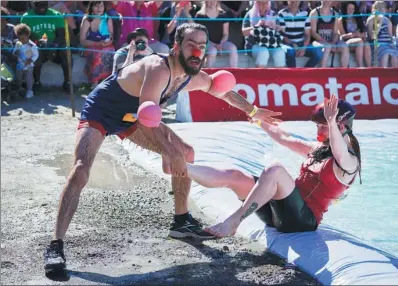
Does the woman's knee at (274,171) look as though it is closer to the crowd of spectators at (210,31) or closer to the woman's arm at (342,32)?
the crowd of spectators at (210,31)

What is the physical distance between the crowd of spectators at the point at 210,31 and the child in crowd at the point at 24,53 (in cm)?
1

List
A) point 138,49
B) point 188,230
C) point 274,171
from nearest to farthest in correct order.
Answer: point 274,171
point 188,230
point 138,49

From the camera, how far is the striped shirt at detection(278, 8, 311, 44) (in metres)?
11.8

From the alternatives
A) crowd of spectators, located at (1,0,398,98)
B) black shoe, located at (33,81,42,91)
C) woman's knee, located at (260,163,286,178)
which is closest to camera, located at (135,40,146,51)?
crowd of spectators, located at (1,0,398,98)

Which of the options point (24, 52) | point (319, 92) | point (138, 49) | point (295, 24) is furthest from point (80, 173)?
point (295, 24)

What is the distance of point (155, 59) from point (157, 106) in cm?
51

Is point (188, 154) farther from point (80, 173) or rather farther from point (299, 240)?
point (299, 240)

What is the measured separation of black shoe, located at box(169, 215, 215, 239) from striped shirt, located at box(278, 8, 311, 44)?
6975mm

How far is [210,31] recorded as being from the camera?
37.9 feet

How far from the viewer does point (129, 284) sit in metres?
4.37

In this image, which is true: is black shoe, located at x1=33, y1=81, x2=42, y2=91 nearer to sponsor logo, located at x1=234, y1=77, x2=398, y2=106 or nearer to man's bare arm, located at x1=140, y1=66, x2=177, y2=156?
sponsor logo, located at x1=234, y1=77, x2=398, y2=106

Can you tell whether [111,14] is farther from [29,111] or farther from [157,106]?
[157,106]

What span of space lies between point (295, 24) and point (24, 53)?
13.8 feet

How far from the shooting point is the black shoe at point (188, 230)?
5.15 m
